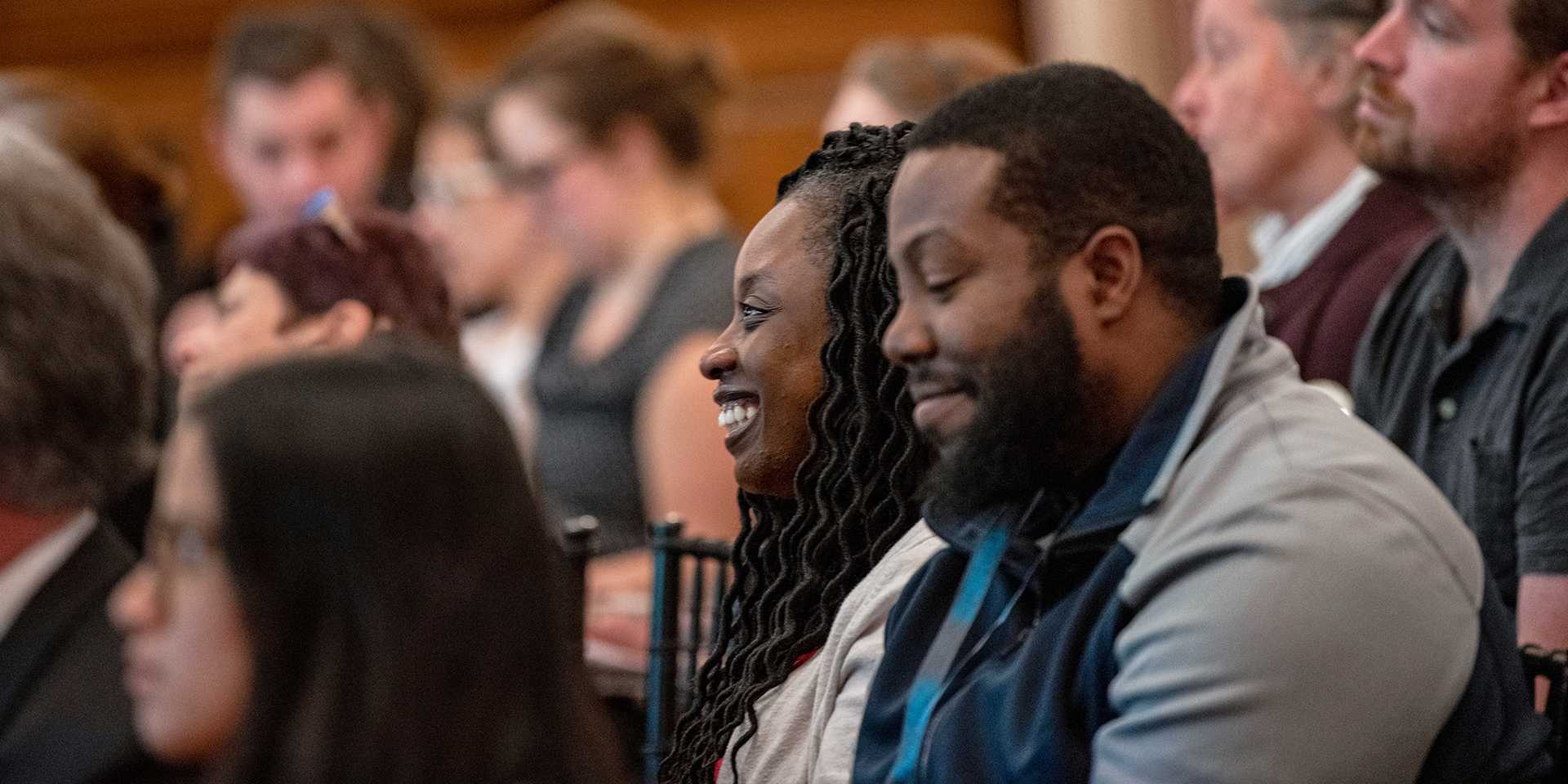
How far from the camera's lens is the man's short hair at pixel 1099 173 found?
161 centimetres

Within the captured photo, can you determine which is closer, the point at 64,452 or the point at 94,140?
the point at 64,452

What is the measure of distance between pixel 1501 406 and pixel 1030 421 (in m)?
0.84

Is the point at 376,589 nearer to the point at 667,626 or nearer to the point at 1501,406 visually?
the point at 667,626

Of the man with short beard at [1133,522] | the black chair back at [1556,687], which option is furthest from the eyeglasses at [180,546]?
the black chair back at [1556,687]

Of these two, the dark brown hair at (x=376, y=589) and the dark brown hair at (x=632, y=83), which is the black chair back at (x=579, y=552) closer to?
the dark brown hair at (x=376, y=589)

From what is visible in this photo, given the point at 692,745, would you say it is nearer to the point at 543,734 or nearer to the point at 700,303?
the point at 543,734

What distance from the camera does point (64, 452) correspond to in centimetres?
224

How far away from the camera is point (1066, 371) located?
63.2 inches

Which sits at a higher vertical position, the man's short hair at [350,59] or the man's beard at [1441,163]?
the man's beard at [1441,163]

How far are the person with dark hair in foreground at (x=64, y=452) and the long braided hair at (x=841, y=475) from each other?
58 cm

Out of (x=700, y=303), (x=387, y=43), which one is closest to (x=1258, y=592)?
(x=700, y=303)

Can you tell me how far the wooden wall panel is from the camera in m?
A: 5.83

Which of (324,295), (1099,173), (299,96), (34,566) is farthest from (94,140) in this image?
(1099,173)

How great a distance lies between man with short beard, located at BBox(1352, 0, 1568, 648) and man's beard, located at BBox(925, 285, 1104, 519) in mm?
702
